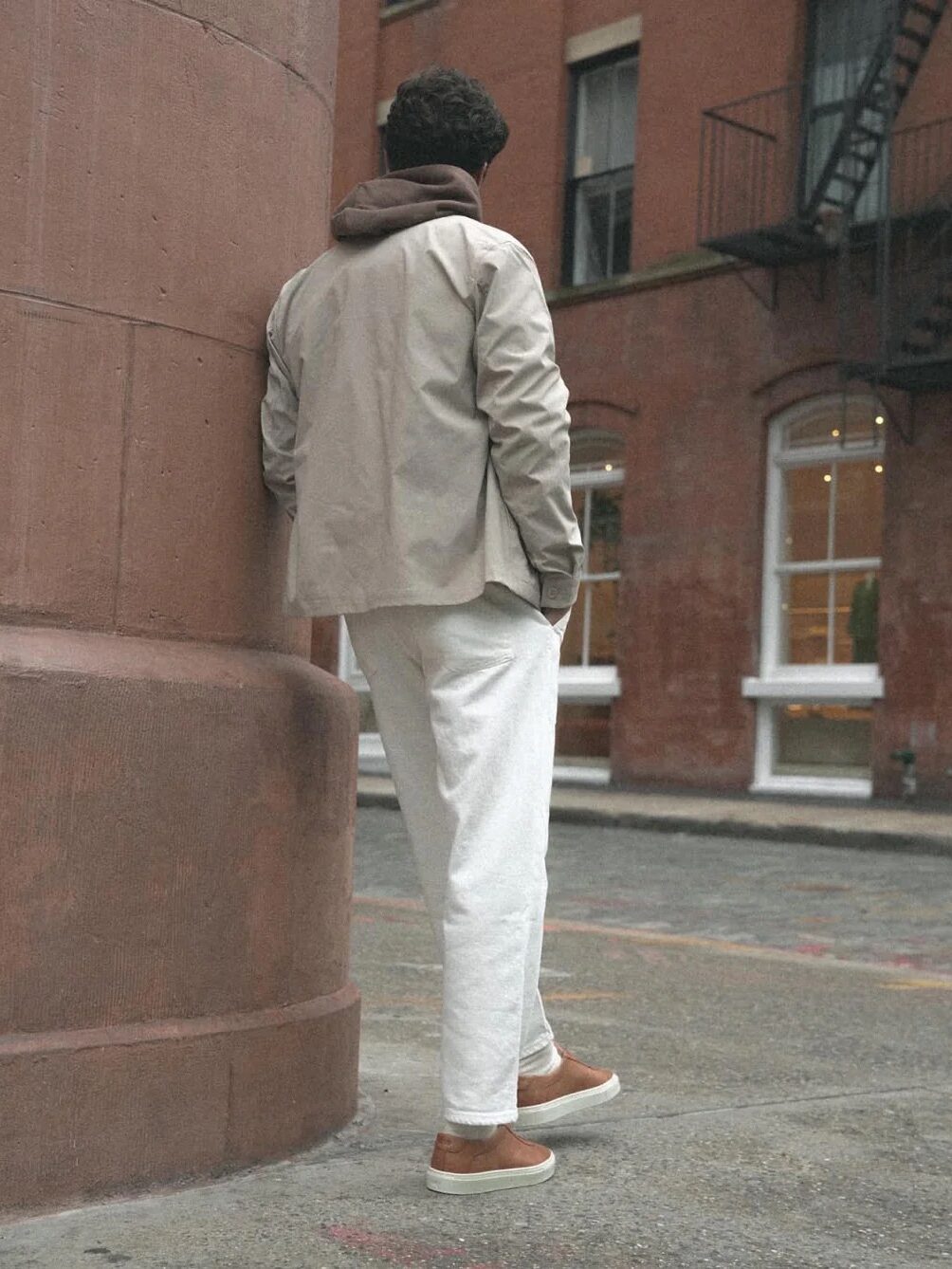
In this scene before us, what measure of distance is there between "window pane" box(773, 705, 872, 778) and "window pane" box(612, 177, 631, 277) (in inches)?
201

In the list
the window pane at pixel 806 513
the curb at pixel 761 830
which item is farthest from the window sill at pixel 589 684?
the curb at pixel 761 830

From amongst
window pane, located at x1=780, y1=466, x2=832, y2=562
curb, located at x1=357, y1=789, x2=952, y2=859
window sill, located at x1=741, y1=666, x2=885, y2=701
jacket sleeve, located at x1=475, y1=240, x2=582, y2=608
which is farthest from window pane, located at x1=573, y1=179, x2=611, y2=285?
jacket sleeve, located at x1=475, y1=240, x2=582, y2=608

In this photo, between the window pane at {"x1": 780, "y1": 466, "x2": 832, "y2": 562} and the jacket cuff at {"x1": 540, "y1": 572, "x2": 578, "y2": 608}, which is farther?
the window pane at {"x1": 780, "y1": 466, "x2": 832, "y2": 562}

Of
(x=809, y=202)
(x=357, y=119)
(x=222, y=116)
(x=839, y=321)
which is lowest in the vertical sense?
(x=222, y=116)

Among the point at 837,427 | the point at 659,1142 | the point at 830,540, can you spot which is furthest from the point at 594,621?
the point at 659,1142

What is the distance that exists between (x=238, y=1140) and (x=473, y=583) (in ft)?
3.57

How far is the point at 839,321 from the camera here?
52.4 feet

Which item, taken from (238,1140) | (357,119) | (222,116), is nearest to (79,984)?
(238,1140)

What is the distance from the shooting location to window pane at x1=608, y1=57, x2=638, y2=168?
18500 mm

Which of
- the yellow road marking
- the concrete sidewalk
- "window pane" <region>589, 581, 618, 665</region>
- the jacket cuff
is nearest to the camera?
the jacket cuff

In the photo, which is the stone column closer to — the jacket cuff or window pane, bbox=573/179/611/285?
the jacket cuff

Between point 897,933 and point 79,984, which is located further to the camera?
point 897,933

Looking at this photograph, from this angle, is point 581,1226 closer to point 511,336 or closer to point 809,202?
point 511,336

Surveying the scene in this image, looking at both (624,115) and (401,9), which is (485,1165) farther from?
(401,9)
